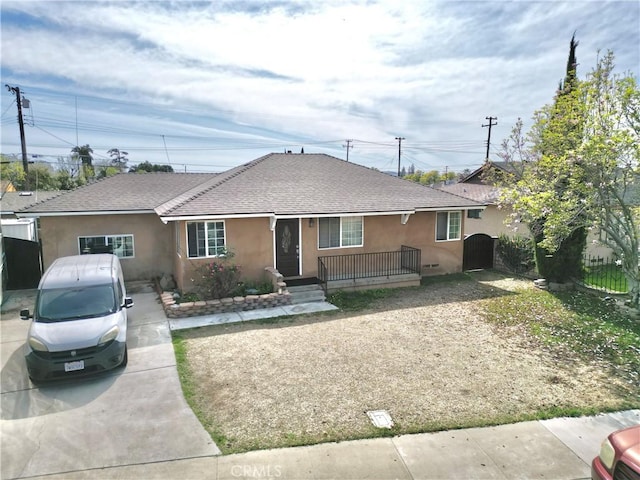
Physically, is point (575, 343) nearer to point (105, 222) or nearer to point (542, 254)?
point (542, 254)

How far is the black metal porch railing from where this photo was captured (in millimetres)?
13531

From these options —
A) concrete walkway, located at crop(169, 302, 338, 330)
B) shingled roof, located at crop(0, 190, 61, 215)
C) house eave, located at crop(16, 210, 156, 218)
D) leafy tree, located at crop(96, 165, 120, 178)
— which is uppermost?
leafy tree, located at crop(96, 165, 120, 178)

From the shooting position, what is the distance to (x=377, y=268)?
1434cm

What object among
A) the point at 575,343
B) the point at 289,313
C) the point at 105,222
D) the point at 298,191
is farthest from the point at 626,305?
the point at 105,222

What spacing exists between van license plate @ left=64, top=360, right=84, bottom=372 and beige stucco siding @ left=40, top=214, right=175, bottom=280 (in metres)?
7.73

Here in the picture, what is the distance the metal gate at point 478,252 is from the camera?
16.4 meters

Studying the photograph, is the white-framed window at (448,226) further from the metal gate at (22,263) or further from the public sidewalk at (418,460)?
the metal gate at (22,263)

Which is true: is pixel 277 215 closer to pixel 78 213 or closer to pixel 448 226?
pixel 78 213

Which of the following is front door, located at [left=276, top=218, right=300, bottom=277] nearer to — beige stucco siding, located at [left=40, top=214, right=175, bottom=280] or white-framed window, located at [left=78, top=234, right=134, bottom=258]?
beige stucco siding, located at [left=40, top=214, right=175, bottom=280]

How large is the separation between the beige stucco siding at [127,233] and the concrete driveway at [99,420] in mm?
6016

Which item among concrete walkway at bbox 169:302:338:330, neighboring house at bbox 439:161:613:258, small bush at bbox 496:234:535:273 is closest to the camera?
concrete walkway at bbox 169:302:338:330

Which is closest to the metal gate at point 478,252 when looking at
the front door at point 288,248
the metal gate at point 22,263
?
the front door at point 288,248

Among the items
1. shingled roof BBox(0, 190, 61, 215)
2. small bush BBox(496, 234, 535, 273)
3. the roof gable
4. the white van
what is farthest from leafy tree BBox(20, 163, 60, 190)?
small bush BBox(496, 234, 535, 273)

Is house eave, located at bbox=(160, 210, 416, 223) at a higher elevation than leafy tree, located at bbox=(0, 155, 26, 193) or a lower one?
lower
